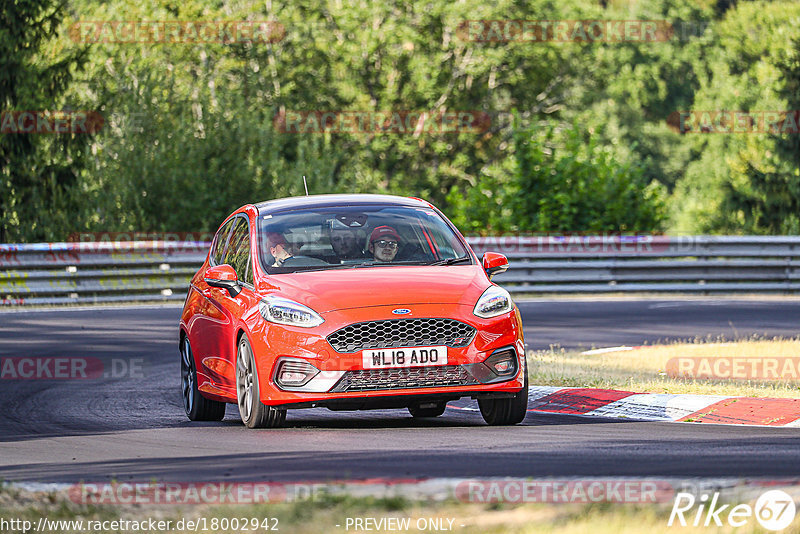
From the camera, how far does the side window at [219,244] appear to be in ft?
Result: 37.7

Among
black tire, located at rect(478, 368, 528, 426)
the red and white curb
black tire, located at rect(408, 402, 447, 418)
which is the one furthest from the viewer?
black tire, located at rect(408, 402, 447, 418)

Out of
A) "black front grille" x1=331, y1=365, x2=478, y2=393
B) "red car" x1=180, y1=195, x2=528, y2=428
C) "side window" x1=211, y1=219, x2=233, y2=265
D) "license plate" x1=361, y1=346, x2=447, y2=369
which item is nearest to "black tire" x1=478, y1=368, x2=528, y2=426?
"red car" x1=180, y1=195, x2=528, y2=428

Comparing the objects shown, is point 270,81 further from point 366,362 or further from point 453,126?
point 366,362

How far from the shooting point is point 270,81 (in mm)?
48375

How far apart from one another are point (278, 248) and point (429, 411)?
1.82m

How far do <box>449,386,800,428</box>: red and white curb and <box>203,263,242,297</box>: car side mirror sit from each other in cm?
253

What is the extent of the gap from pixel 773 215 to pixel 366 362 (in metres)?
41.3

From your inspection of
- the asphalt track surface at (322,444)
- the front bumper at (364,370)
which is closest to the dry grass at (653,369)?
the asphalt track surface at (322,444)

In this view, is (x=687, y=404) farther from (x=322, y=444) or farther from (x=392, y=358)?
(x=322, y=444)

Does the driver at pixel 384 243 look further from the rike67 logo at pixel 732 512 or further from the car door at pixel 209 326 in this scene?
the rike67 logo at pixel 732 512

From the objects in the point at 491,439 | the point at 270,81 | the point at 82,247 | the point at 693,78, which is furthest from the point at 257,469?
Result: the point at 693,78

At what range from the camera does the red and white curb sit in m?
9.82

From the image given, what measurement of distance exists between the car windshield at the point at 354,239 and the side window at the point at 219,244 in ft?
2.78

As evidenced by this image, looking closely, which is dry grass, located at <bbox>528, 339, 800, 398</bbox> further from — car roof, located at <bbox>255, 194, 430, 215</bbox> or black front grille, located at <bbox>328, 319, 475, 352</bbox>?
black front grille, located at <bbox>328, 319, 475, 352</bbox>
